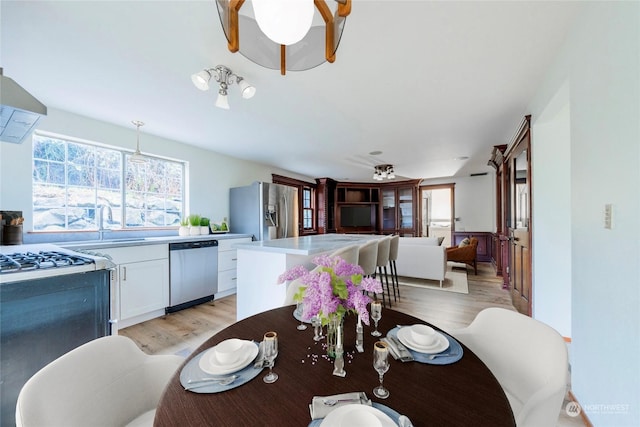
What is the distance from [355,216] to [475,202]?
11.0 feet

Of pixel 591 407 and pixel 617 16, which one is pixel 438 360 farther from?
pixel 617 16

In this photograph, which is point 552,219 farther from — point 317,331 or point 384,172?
point 384,172

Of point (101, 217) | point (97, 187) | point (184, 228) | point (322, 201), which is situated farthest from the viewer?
point (322, 201)

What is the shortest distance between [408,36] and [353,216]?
20.9 ft

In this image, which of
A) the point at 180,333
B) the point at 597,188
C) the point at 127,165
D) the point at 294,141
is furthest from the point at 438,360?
the point at 127,165

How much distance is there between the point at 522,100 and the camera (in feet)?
7.63

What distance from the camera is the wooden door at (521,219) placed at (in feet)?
7.98

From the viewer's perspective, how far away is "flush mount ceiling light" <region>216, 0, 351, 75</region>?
2.20 ft

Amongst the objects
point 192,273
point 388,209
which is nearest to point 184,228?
point 192,273

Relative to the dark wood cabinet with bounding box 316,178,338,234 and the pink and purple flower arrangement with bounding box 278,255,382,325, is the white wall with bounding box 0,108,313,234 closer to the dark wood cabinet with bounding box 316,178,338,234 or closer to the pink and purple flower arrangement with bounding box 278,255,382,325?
Answer: the dark wood cabinet with bounding box 316,178,338,234

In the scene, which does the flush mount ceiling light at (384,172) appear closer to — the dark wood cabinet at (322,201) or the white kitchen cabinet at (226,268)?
the dark wood cabinet at (322,201)

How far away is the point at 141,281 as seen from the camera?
2.63m

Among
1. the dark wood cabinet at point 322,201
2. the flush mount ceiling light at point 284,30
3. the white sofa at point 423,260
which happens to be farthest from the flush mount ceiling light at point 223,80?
the dark wood cabinet at point 322,201

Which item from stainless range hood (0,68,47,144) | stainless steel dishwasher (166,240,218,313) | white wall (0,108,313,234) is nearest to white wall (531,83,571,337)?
stainless range hood (0,68,47,144)
